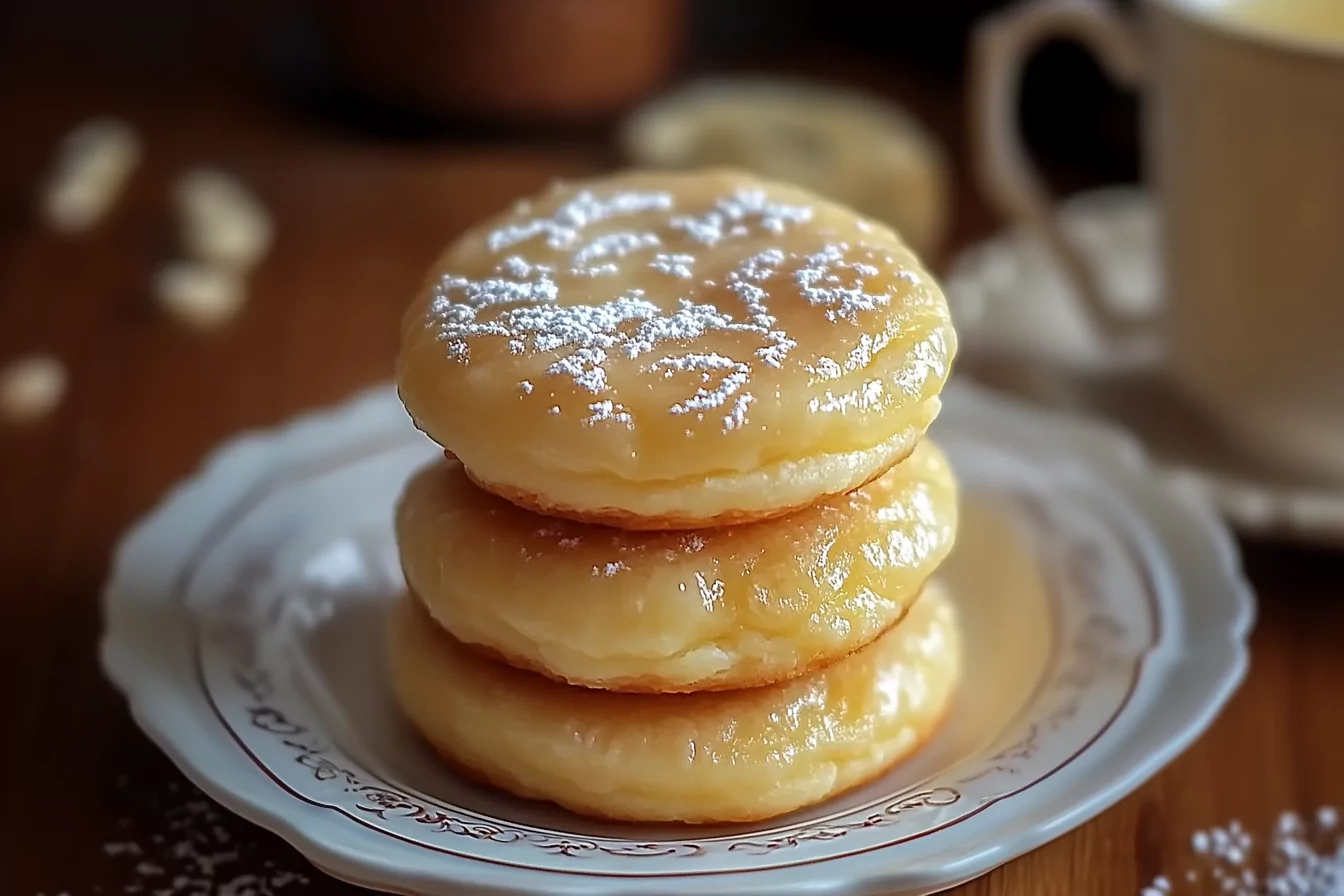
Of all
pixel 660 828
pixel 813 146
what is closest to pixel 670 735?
pixel 660 828

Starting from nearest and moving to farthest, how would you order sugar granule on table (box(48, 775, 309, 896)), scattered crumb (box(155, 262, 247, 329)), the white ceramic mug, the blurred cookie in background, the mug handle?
sugar granule on table (box(48, 775, 309, 896)), the white ceramic mug, the mug handle, scattered crumb (box(155, 262, 247, 329)), the blurred cookie in background

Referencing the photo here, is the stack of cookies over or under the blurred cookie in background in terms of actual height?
over

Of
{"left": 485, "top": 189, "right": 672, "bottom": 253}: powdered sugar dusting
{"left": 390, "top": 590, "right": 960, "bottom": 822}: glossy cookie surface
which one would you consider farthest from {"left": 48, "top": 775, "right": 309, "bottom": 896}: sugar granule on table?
{"left": 485, "top": 189, "right": 672, "bottom": 253}: powdered sugar dusting

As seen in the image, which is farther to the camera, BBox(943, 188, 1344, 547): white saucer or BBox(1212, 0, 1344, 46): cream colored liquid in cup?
BBox(1212, 0, 1344, 46): cream colored liquid in cup

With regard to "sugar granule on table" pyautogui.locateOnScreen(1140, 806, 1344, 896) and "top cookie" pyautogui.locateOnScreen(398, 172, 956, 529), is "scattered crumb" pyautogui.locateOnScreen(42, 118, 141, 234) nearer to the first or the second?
"top cookie" pyautogui.locateOnScreen(398, 172, 956, 529)

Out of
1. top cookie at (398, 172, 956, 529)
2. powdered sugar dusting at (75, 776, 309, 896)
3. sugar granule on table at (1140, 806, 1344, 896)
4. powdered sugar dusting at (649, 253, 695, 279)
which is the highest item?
powdered sugar dusting at (649, 253, 695, 279)

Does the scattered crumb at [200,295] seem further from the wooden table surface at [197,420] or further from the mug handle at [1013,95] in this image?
the mug handle at [1013,95]

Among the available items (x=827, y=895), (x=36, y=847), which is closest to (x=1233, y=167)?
(x=827, y=895)

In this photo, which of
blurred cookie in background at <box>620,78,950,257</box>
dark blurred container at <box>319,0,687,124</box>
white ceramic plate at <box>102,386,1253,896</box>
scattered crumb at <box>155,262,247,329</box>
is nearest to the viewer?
white ceramic plate at <box>102,386,1253,896</box>
